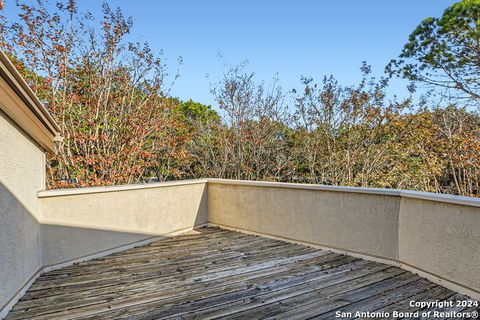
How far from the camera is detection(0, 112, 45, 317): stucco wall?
8.10 ft

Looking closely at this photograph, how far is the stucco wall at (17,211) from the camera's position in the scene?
8.10 feet

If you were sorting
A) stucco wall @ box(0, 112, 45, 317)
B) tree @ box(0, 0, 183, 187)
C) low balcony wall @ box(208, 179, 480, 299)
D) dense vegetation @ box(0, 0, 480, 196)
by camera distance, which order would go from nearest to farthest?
stucco wall @ box(0, 112, 45, 317) → low balcony wall @ box(208, 179, 480, 299) → tree @ box(0, 0, 183, 187) → dense vegetation @ box(0, 0, 480, 196)

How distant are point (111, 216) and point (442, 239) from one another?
4.00m

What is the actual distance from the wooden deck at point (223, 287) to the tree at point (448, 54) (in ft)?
20.2

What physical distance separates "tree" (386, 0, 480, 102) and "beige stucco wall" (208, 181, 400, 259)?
5.24 metres

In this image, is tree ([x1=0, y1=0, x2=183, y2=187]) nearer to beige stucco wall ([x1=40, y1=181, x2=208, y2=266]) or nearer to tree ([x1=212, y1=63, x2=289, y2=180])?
tree ([x1=212, y1=63, x2=289, y2=180])

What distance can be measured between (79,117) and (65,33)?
1729 mm

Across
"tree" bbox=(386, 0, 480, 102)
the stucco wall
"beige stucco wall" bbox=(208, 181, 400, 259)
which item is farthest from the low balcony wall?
"tree" bbox=(386, 0, 480, 102)

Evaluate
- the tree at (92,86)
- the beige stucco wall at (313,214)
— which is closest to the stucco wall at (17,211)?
the beige stucco wall at (313,214)

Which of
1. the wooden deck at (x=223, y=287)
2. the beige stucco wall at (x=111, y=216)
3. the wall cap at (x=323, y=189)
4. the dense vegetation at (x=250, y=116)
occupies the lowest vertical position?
the wooden deck at (x=223, y=287)

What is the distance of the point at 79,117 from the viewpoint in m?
6.37

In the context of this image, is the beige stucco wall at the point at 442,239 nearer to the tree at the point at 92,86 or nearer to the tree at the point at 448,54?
the tree at the point at 92,86

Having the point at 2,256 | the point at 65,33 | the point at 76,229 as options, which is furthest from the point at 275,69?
the point at 2,256

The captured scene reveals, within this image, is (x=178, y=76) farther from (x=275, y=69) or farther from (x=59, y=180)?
(x=59, y=180)
